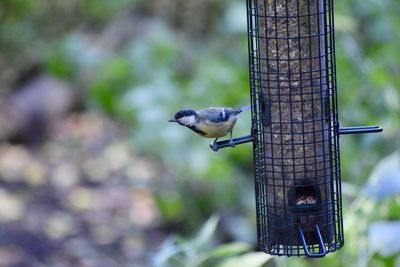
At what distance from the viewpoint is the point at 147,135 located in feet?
29.9

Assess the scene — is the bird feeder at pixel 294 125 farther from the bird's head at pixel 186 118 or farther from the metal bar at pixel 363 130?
the bird's head at pixel 186 118

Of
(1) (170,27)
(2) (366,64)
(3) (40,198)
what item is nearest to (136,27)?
(1) (170,27)

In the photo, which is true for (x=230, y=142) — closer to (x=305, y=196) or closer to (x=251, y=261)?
(x=305, y=196)

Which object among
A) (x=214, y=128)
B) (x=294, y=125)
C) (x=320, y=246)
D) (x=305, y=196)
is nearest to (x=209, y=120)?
(x=214, y=128)

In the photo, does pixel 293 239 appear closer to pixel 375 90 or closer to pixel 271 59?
pixel 271 59

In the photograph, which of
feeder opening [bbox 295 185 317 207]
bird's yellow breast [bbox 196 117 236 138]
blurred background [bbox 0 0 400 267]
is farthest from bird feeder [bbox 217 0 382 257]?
blurred background [bbox 0 0 400 267]

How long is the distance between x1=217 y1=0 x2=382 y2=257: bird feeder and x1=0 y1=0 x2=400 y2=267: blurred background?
0.32 meters

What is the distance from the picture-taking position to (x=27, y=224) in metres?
9.40

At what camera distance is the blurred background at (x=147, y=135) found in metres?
7.06

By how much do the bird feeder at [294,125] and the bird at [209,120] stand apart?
0.12 meters

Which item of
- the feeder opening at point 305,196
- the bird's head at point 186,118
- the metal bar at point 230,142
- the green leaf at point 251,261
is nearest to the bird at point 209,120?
the bird's head at point 186,118

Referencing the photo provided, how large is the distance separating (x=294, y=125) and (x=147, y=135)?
4.50 metres

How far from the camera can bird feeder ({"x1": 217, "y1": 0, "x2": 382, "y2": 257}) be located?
4.63 m

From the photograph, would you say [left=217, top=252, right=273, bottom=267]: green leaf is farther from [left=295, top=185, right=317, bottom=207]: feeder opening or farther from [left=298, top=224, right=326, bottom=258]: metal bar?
[left=295, top=185, right=317, bottom=207]: feeder opening
